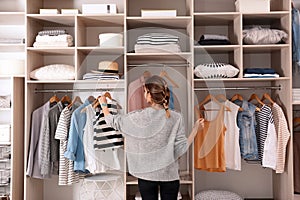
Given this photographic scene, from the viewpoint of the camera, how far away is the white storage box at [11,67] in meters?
3.71

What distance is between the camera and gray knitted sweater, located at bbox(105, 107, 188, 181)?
3107mm

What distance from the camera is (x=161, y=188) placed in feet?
10.5

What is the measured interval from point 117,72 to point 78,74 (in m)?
0.32

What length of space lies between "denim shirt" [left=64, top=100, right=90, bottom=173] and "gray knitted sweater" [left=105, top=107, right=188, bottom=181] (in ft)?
1.87

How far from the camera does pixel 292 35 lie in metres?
3.64

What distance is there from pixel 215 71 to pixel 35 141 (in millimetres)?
1543

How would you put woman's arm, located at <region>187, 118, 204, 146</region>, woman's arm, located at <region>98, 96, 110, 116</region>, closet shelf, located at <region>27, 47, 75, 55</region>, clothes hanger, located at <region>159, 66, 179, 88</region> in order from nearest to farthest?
woman's arm, located at <region>187, 118, 204, 146</region>, woman's arm, located at <region>98, 96, 110, 116</region>, closet shelf, located at <region>27, 47, 75, 55</region>, clothes hanger, located at <region>159, 66, 179, 88</region>

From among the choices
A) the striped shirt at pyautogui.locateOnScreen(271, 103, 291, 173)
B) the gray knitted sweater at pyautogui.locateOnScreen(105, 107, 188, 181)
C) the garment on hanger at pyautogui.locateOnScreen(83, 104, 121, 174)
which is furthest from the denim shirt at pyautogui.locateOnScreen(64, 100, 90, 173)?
the striped shirt at pyautogui.locateOnScreen(271, 103, 291, 173)

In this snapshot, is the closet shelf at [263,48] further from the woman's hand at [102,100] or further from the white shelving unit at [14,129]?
the white shelving unit at [14,129]

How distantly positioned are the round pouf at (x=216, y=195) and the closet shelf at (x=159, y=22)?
140 centimetres

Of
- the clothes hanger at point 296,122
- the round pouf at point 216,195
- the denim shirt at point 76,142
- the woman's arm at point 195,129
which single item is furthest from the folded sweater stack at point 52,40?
the clothes hanger at point 296,122

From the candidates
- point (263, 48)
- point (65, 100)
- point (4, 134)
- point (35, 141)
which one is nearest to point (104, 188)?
point (35, 141)

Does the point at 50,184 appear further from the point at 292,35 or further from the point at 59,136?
the point at 292,35

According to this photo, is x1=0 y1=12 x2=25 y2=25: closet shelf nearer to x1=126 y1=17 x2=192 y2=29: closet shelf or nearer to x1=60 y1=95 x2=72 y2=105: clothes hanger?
x1=60 y1=95 x2=72 y2=105: clothes hanger
